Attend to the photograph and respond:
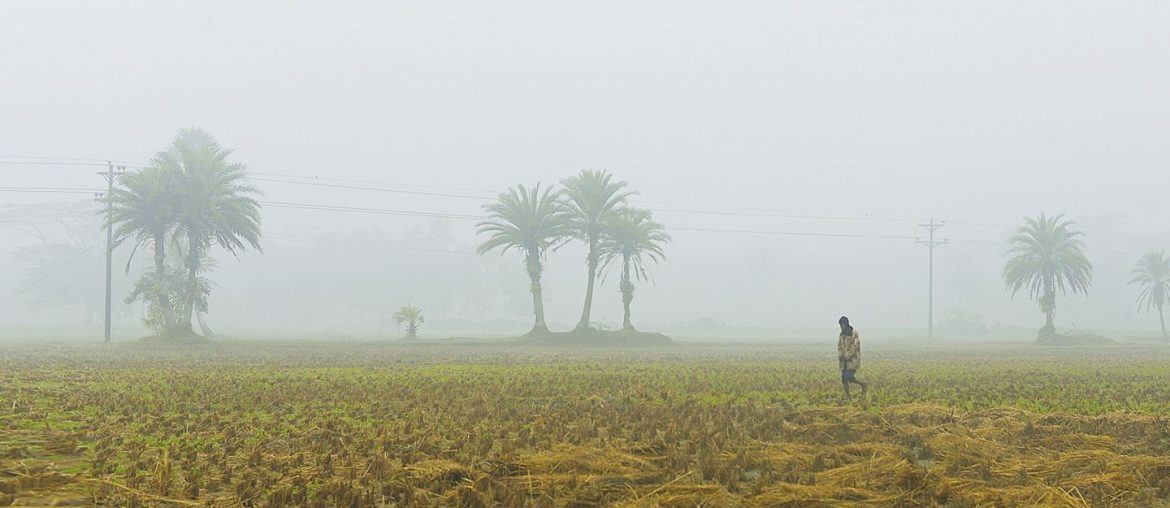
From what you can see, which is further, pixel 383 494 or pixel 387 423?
pixel 387 423

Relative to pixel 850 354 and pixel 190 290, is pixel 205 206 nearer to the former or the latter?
pixel 190 290

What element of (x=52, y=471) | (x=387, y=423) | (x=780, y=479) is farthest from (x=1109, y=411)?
(x=52, y=471)

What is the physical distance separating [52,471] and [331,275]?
126 m

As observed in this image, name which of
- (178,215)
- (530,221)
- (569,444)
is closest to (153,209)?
(178,215)

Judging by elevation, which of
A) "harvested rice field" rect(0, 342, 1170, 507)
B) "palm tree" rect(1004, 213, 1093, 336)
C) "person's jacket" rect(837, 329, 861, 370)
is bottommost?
"harvested rice field" rect(0, 342, 1170, 507)

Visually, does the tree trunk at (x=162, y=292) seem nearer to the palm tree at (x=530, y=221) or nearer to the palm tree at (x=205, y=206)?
the palm tree at (x=205, y=206)

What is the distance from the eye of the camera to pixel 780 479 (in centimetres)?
790

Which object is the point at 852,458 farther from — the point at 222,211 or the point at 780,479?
the point at 222,211

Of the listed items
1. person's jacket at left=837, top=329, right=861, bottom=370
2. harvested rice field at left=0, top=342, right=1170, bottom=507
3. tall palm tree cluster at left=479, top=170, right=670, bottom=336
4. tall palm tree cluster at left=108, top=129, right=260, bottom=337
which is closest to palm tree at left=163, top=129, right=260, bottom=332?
tall palm tree cluster at left=108, top=129, right=260, bottom=337

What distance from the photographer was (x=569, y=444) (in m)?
9.45

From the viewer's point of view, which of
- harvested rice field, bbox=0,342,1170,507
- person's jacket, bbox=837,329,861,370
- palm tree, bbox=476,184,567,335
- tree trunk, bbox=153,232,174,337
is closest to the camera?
harvested rice field, bbox=0,342,1170,507

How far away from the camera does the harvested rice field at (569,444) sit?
724cm

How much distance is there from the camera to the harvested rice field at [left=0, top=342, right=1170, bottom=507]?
724 centimetres

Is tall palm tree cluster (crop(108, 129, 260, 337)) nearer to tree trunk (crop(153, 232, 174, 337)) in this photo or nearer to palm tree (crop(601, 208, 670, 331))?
tree trunk (crop(153, 232, 174, 337))
